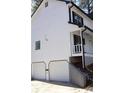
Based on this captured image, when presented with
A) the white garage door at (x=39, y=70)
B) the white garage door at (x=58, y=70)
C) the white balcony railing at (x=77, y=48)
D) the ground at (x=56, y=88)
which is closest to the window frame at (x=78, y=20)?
the white balcony railing at (x=77, y=48)

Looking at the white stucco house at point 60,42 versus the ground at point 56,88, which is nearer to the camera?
the ground at point 56,88

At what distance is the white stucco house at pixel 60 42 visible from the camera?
4.52m

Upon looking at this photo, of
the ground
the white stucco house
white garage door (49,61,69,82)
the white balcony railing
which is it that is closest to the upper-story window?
the white stucco house

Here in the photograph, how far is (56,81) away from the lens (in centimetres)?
429

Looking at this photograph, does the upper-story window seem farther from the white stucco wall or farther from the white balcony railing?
the white balcony railing

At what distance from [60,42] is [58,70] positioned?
0.70m

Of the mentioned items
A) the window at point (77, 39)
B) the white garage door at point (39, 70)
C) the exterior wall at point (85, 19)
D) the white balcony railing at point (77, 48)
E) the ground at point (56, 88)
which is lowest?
the ground at point (56, 88)

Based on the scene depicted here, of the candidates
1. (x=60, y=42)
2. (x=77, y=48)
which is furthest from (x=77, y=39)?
(x=60, y=42)

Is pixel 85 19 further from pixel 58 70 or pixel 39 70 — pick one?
pixel 39 70

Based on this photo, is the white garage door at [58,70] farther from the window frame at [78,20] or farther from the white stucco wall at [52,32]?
the window frame at [78,20]

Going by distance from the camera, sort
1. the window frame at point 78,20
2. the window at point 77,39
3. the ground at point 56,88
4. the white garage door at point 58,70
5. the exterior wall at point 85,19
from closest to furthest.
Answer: the ground at point 56,88
the exterior wall at point 85,19
the white garage door at point 58,70
the window frame at point 78,20
the window at point 77,39
